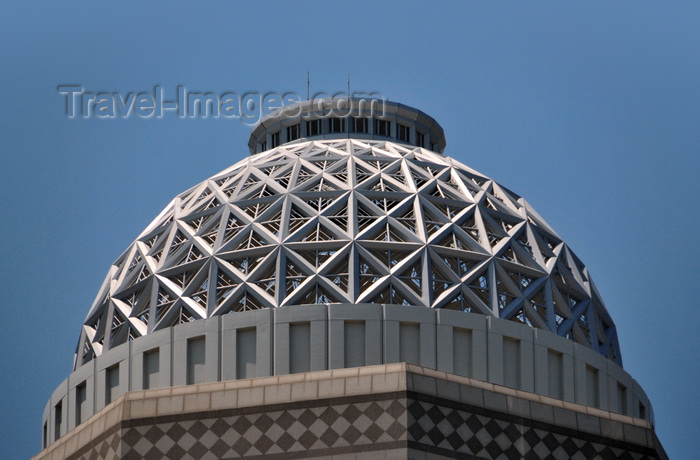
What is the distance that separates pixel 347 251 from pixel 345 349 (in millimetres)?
3748

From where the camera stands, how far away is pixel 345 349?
62656mm

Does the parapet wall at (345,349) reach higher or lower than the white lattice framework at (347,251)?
lower

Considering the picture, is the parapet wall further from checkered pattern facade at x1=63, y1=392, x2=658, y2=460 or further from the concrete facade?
checkered pattern facade at x1=63, y1=392, x2=658, y2=460

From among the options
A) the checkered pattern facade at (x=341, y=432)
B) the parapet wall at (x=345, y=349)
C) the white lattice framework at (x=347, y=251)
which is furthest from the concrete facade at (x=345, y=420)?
the white lattice framework at (x=347, y=251)

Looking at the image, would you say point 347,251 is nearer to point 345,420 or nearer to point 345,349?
point 345,349

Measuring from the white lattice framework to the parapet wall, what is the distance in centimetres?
118

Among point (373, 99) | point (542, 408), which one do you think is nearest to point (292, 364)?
point (542, 408)

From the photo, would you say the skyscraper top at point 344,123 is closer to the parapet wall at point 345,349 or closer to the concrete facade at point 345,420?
the parapet wall at point 345,349

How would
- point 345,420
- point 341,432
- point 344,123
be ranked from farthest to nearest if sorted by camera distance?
1. point 344,123
2. point 345,420
3. point 341,432

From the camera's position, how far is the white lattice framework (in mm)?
64750

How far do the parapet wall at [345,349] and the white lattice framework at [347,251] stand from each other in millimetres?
1175

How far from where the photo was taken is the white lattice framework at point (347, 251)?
64750mm

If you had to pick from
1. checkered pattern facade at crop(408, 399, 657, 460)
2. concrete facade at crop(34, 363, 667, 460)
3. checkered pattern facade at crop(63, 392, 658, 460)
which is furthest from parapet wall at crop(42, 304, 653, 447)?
checkered pattern facade at crop(63, 392, 658, 460)

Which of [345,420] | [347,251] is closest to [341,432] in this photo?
[345,420]
